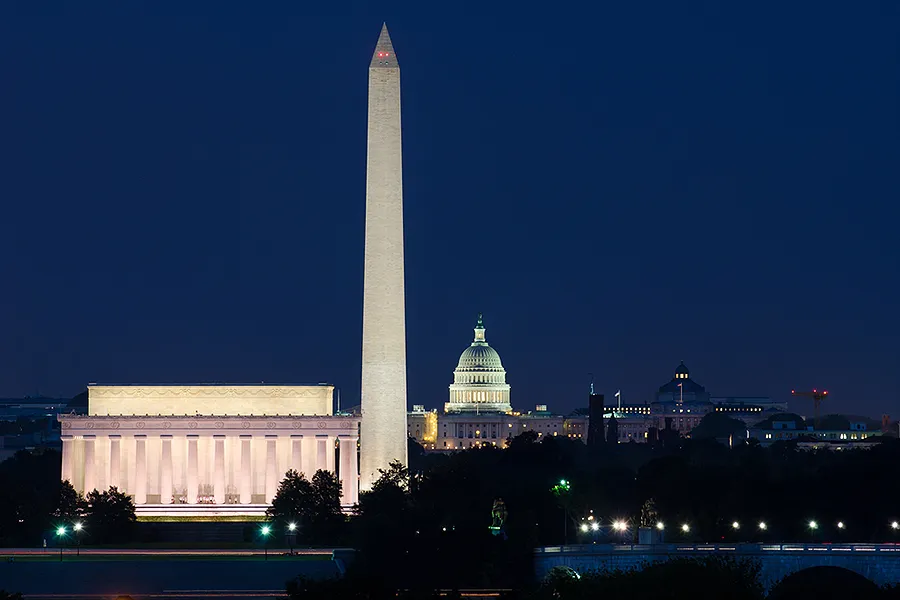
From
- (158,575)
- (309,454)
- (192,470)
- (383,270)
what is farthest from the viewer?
(309,454)

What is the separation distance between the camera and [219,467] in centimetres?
17500

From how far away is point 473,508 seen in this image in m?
140

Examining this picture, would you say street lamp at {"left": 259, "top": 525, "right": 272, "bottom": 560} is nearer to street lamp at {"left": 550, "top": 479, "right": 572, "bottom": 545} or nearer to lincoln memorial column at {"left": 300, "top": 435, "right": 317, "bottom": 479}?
street lamp at {"left": 550, "top": 479, "right": 572, "bottom": 545}

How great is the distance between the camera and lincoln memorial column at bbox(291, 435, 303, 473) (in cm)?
17538

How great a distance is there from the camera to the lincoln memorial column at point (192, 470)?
17400 centimetres

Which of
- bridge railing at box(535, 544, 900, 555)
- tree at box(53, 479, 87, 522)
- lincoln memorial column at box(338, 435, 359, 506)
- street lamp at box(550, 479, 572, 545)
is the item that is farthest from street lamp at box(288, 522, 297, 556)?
bridge railing at box(535, 544, 900, 555)

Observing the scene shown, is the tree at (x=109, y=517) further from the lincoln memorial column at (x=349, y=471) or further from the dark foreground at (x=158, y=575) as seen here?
the dark foreground at (x=158, y=575)

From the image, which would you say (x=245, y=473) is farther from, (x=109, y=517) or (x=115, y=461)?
(x=109, y=517)

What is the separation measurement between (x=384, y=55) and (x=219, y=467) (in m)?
33.2

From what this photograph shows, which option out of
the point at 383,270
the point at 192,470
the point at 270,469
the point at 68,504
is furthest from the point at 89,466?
the point at 383,270

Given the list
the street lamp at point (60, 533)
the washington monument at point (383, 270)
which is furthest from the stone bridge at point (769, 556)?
the washington monument at point (383, 270)

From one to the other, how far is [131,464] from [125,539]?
84.6 ft

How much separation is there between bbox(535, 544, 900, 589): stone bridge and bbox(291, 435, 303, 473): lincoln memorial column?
185 ft

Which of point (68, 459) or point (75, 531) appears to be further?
point (68, 459)
